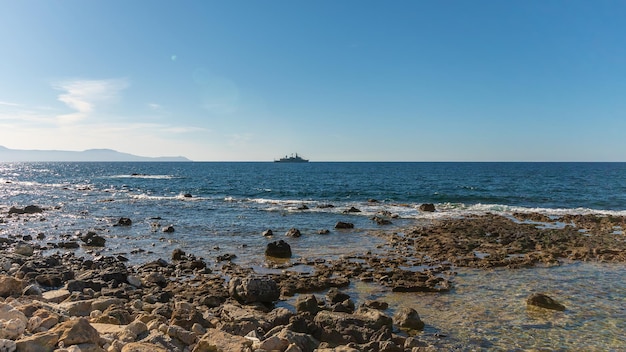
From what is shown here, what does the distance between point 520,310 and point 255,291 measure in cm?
823

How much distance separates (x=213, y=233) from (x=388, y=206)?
22.7 m

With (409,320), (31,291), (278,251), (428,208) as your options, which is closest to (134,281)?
(31,291)

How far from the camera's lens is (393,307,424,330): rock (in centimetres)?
1084

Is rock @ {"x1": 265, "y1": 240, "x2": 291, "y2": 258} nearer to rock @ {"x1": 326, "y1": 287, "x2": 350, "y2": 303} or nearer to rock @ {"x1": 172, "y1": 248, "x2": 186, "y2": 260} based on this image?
rock @ {"x1": 172, "y1": 248, "x2": 186, "y2": 260}

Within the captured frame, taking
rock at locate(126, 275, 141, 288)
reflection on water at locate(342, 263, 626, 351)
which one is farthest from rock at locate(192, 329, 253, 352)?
rock at locate(126, 275, 141, 288)

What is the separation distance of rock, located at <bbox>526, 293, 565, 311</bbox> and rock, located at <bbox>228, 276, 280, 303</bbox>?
812 cm

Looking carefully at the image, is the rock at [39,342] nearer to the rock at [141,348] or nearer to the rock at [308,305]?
the rock at [141,348]

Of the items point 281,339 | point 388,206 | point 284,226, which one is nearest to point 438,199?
point 388,206

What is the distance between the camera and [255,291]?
12.8m

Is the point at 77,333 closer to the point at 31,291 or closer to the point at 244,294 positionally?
the point at 244,294

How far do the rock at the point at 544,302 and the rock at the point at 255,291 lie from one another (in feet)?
26.7

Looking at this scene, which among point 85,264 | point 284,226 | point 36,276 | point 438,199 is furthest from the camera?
point 438,199

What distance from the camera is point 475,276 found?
643 inches

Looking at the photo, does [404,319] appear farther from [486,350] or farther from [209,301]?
[209,301]
